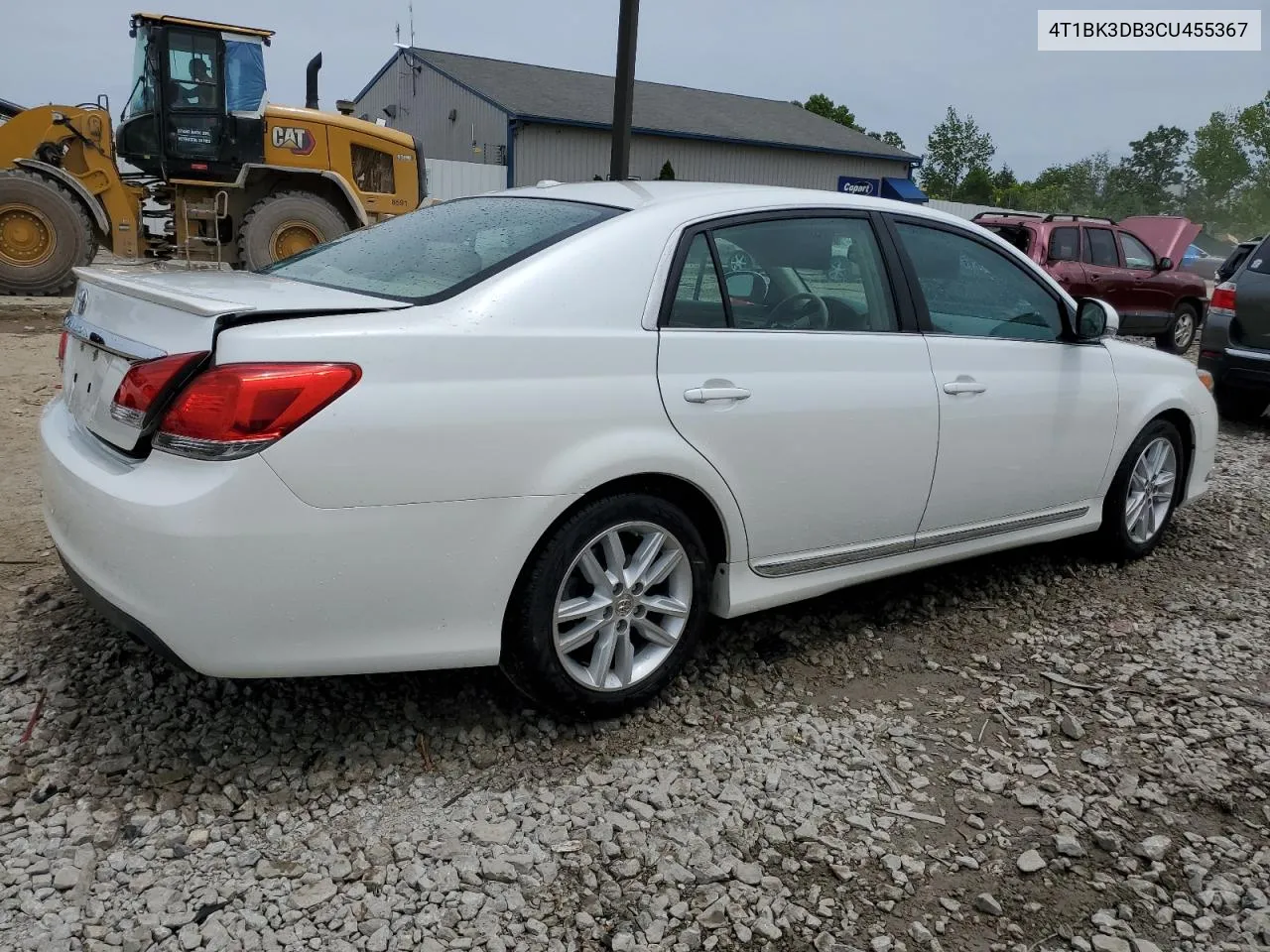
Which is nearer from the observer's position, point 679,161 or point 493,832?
point 493,832

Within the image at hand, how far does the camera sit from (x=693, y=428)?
9.46 feet

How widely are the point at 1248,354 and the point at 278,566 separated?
823 centimetres

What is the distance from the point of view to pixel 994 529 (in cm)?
388

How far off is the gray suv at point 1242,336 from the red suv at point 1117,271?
14.5 feet

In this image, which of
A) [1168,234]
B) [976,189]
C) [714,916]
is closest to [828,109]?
[976,189]

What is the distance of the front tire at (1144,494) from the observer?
444cm

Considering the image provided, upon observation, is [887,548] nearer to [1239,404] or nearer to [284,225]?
[1239,404]

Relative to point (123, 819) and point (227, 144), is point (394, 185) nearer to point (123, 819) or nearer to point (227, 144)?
point (227, 144)

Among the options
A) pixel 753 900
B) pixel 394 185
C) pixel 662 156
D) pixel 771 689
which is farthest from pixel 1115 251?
pixel 662 156

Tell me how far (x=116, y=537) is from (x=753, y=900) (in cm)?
171

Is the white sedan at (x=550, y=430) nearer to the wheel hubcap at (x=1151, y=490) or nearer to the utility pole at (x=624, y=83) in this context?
the wheel hubcap at (x=1151, y=490)

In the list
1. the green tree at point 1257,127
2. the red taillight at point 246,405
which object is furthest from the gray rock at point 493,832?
the green tree at point 1257,127

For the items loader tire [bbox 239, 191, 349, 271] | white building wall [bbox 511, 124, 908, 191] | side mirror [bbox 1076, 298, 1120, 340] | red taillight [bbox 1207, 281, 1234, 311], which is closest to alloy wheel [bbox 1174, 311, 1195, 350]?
red taillight [bbox 1207, 281, 1234, 311]

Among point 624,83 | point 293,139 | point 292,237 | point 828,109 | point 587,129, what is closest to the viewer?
point 624,83
